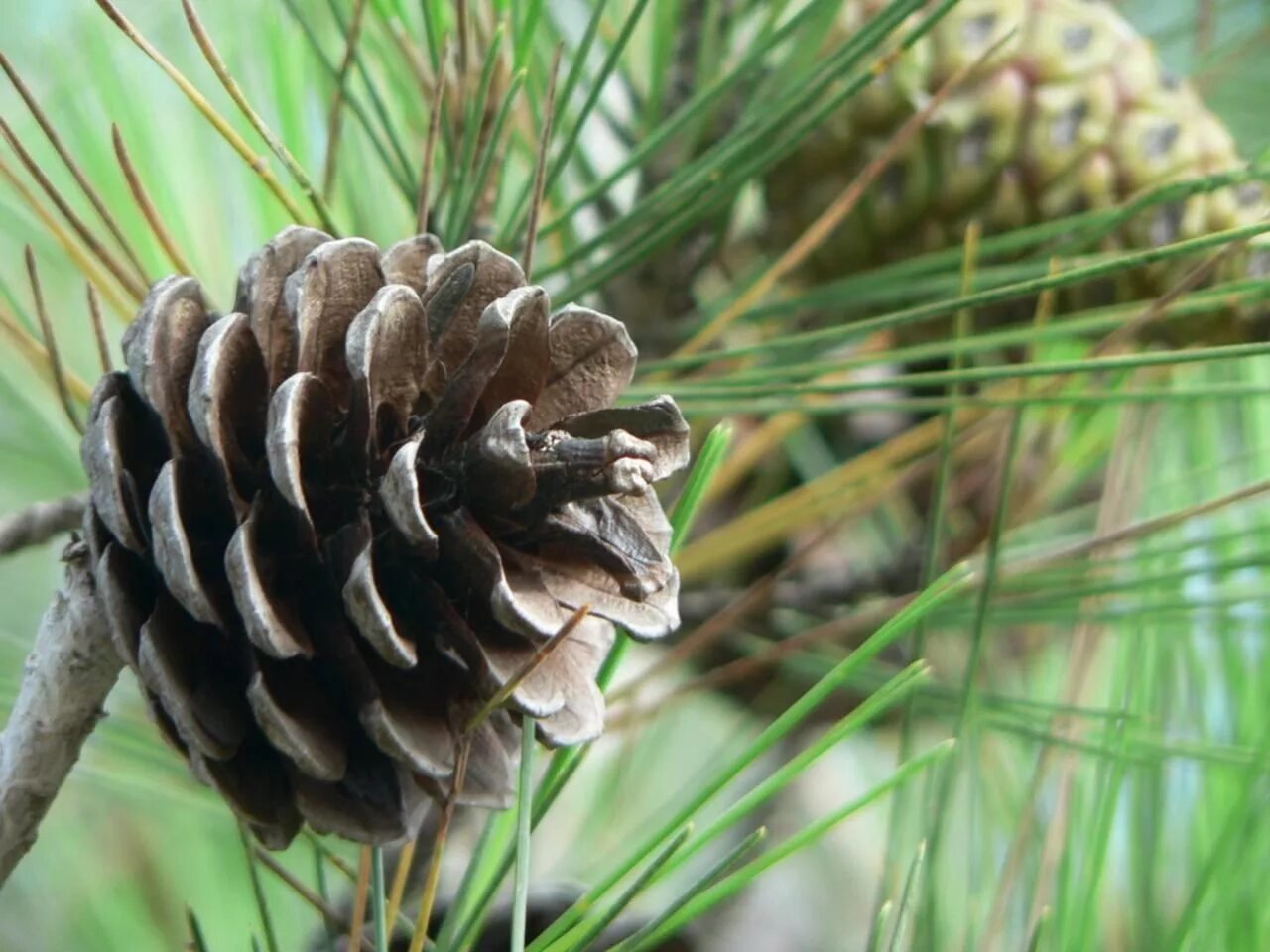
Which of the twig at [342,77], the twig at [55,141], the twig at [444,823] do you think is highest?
the twig at [55,141]

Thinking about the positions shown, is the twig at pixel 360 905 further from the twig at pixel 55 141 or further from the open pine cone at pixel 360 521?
the twig at pixel 55 141

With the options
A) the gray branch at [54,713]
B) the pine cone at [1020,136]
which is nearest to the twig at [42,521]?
the gray branch at [54,713]

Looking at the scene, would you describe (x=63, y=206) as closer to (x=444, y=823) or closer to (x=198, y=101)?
(x=198, y=101)

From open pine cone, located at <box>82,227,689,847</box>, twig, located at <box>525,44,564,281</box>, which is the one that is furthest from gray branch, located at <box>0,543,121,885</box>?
twig, located at <box>525,44,564,281</box>

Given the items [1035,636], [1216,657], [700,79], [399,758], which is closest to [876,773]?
[1035,636]

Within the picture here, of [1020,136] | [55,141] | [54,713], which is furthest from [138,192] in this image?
[1020,136]

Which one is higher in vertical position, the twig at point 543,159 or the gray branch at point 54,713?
the twig at point 543,159

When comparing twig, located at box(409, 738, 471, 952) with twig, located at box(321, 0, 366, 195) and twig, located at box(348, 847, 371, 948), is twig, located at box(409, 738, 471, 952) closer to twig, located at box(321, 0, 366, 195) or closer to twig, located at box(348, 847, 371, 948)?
twig, located at box(348, 847, 371, 948)
